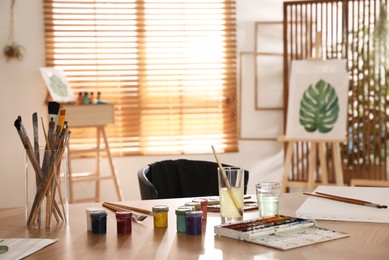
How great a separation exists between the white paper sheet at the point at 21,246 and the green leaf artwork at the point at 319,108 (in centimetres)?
409

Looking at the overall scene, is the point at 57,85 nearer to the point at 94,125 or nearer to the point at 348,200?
the point at 94,125

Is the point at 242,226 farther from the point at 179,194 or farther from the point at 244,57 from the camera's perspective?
the point at 244,57

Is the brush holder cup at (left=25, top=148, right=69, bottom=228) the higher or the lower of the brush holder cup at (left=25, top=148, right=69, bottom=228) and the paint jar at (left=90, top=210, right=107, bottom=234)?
the higher

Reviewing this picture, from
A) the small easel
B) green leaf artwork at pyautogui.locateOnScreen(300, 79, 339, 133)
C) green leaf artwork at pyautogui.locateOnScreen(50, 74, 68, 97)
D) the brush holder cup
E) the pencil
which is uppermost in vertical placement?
green leaf artwork at pyautogui.locateOnScreen(50, 74, 68, 97)

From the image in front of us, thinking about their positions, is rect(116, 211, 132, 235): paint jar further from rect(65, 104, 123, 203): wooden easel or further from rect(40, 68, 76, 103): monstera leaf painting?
rect(40, 68, 76, 103): monstera leaf painting

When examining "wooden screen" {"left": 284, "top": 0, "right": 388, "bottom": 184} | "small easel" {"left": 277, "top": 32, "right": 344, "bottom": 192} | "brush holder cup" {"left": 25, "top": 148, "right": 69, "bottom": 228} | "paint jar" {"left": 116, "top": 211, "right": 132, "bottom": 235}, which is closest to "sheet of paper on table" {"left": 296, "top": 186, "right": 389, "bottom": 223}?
"paint jar" {"left": 116, "top": 211, "right": 132, "bottom": 235}

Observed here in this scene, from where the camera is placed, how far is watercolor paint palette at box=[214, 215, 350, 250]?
199 cm

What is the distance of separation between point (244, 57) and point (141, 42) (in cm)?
94

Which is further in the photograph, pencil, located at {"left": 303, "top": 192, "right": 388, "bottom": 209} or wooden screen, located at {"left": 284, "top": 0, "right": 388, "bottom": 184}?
wooden screen, located at {"left": 284, "top": 0, "right": 388, "bottom": 184}

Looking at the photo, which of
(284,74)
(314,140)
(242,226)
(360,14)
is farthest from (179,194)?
(360,14)

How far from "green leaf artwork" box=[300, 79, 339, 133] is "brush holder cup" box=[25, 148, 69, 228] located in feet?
12.7

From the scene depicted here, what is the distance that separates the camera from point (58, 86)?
592 cm

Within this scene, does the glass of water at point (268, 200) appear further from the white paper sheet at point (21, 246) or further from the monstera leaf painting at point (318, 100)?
the monstera leaf painting at point (318, 100)

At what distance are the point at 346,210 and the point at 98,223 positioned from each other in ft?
2.65
